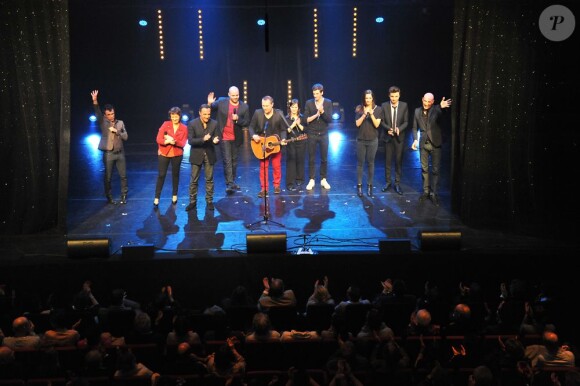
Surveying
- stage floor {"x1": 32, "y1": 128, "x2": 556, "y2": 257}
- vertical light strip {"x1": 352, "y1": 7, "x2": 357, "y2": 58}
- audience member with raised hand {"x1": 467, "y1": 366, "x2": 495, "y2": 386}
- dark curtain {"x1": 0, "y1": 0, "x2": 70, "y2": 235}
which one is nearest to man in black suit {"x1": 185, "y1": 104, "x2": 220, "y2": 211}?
stage floor {"x1": 32, "y1": 128, "x2": 556, "y2": 257}

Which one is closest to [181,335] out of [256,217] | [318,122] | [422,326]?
[422,326]

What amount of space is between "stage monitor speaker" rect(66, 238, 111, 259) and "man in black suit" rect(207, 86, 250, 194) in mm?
2974

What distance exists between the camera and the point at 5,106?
33.1ft

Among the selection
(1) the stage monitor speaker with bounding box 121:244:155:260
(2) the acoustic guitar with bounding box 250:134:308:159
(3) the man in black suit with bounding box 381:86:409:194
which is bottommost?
(1) the stage monitor speaker with bounding box 121:244:155:260

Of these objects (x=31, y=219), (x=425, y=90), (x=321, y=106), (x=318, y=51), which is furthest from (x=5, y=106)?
(x=425, y=90)

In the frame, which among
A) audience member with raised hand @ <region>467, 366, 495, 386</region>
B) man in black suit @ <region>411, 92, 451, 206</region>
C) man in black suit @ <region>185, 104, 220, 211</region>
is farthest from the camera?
man in black suit @ <region>411, 92, 451, 206</region>

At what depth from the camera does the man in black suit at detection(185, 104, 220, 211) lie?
10.7 meters

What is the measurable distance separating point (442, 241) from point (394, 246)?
62cm

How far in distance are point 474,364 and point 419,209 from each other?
4687mm

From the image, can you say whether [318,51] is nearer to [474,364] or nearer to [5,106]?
[5,106]

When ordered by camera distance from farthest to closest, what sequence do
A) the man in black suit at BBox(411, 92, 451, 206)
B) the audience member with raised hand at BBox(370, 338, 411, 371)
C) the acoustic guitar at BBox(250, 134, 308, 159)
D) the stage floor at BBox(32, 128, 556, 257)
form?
the acoustic guitar at BBox(250, 134, 308, 159)
the man in black suit at BBox(411, 92, 451, 206)
the stage floor at BBox(32, 128, 556, 257)
the audience member with raised hand at BBox(370, 338, 411, 371)

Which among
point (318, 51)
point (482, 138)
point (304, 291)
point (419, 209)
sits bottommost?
point (304, 291)

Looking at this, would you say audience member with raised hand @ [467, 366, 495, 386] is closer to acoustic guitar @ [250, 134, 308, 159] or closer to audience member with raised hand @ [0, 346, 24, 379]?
audience member with raised hand @ [0, 346, 24, 379]

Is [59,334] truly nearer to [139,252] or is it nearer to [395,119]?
[139,252]
